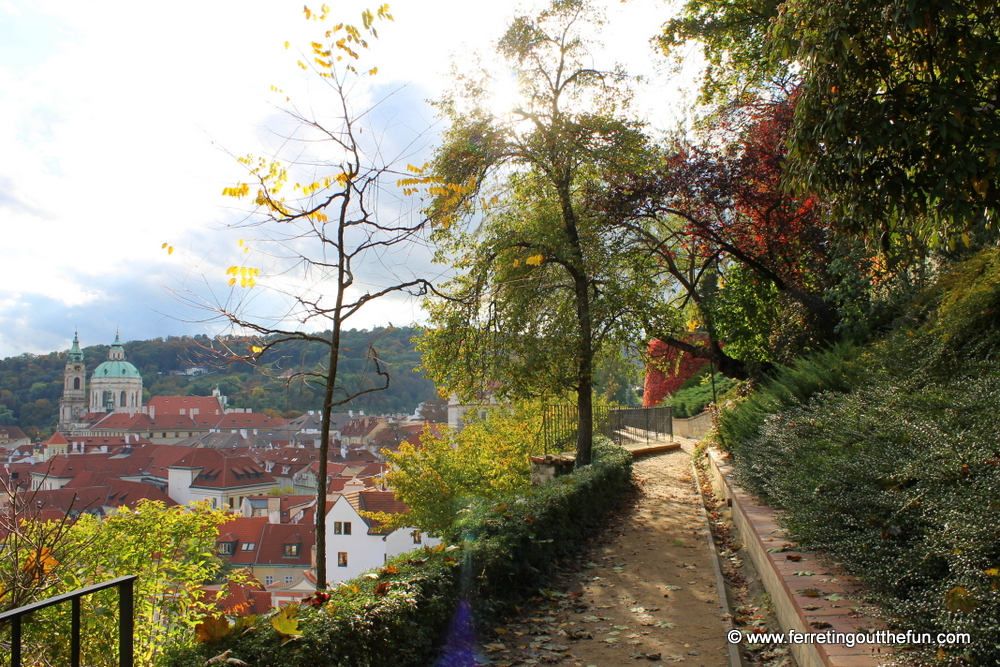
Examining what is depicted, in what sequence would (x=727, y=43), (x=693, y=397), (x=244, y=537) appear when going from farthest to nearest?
(x=693, y=397)
(x=244, y=537)
(x=727, y=43)

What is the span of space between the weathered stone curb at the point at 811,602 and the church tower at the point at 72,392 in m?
31.5

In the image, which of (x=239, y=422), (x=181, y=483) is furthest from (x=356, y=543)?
(x=239, y=422)

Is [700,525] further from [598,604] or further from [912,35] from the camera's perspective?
[912,35]

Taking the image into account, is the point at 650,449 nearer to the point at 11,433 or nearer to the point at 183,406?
the point at 11,433

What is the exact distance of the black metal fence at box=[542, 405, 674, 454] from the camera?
19031mm

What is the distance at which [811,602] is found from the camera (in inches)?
162

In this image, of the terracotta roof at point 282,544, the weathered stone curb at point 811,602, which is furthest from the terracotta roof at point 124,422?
the weathered stone curb at point 811,602

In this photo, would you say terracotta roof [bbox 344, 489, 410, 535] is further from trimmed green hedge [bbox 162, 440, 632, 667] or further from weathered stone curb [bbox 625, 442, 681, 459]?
trimmed green hedge [bbox 162, 440, 632, 667]

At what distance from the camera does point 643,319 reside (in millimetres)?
13062

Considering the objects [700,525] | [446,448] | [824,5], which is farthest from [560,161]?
[446,448]

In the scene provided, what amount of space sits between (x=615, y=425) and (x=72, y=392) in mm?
29422

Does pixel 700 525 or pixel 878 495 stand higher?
pixel 878 495

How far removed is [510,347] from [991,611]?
9.96 meters

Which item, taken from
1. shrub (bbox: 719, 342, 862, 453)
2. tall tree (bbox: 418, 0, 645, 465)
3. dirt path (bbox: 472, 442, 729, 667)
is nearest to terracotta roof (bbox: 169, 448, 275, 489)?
tall tree (bbox: 418, 0, 645, 465)
